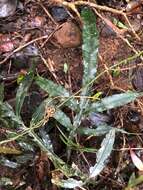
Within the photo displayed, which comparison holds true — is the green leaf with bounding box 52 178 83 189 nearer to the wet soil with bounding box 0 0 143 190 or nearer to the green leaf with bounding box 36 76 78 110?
the wet soil with bounding box 0 0 143 190

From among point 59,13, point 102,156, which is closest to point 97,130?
point 102,156

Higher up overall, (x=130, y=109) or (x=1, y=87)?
(x=1, y=87)

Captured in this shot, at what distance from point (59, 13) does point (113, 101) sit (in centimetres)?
45

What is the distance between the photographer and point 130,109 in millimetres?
1801

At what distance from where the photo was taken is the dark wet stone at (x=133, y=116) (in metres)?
1.79

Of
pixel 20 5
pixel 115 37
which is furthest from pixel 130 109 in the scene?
pixel 20 5

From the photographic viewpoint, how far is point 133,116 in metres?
1.80

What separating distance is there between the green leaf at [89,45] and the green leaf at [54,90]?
0.27 feet

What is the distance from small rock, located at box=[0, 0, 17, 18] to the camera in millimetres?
1886

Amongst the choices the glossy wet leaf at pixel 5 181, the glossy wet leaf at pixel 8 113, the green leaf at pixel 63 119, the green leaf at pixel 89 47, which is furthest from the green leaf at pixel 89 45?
the glossy wet leaf at pixel 5 181

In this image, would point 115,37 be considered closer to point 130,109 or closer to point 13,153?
point 130,109

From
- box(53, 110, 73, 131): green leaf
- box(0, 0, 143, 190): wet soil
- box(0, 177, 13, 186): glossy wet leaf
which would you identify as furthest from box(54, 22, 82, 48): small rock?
box(0, 177, 13, 186): glossy wet leaf

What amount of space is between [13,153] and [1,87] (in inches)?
9.2

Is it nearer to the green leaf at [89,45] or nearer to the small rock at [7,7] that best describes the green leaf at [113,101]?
the green leaf at [89,45]
